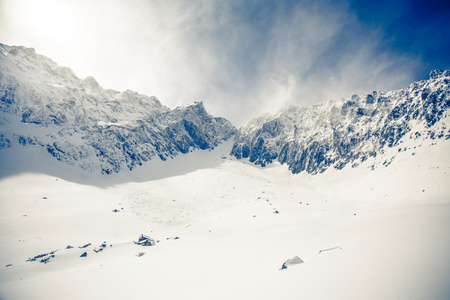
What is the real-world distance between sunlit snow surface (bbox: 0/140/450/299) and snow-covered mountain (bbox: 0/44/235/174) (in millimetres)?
13112

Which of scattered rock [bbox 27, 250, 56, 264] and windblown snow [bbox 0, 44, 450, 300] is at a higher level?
windblown snow [bbox 0, 44, 450, 300]

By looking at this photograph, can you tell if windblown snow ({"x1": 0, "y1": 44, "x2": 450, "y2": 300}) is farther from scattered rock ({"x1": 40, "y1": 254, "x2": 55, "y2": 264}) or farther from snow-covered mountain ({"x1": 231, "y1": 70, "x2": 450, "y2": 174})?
snow-covered mountain ({"x1": 231, "y1": 70, "x2": 450, "y2": 174})

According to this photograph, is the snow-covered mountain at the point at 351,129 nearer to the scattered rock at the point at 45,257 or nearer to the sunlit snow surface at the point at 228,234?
the sunlit snow surface at the point at 228,234

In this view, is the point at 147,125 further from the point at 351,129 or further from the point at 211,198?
the point at 351,129

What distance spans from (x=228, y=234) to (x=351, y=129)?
120m

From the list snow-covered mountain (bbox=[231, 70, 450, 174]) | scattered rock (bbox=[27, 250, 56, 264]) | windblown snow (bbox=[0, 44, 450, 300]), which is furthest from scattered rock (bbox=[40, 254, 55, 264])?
snow-covered mountain (bbox=[231, 70, 450, 174])

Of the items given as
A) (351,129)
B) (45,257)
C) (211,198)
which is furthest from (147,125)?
(351,129)

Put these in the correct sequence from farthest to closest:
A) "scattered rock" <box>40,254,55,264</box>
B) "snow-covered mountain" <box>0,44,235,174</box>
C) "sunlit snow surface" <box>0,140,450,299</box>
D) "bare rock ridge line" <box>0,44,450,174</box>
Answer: "bare rock ridge line" <box>0,44,450,174</box>
"snow-covered mountain" <box>0,44,235,174</box>
"scattered rock" <box>40,254,55,264</box>
"sunlit snow surface" <box>0,140,450,299</box>

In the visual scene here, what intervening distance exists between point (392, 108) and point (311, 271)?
144 metres

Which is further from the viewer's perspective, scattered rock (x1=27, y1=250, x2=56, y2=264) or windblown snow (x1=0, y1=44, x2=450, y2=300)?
scattered rock (x1=27, y1=250, x2=56, y2=264)

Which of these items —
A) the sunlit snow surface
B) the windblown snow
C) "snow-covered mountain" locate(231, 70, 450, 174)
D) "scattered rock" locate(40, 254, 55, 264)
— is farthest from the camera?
"snow-covered mountain" locate(231, 70, 450, 174)

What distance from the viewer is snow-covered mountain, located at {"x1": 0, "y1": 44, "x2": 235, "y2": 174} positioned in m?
95.8

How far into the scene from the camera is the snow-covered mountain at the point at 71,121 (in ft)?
314

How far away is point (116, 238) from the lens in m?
43.3
